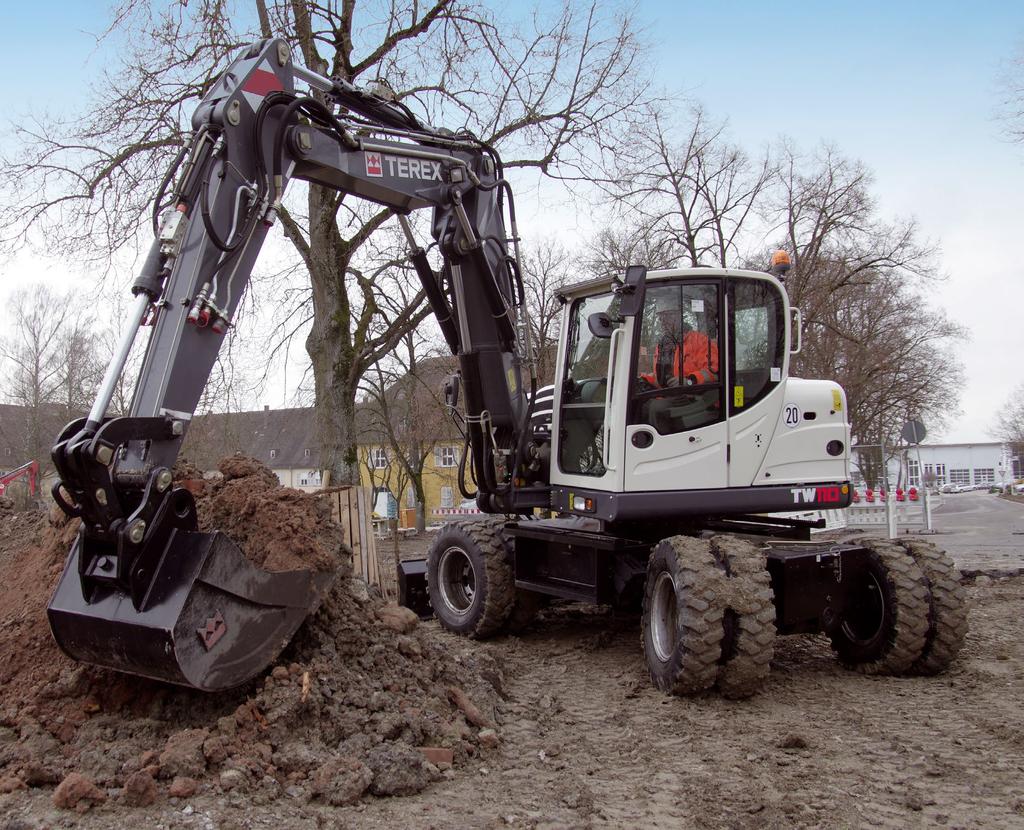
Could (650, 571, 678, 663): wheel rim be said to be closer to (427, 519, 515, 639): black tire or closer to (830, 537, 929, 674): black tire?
(830, 537, 929, 674): black tire

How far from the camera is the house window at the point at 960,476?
88363 mm

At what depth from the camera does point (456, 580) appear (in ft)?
28.1

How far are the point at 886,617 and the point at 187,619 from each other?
176 inches

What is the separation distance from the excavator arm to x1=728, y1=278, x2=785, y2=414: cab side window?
97.3 inches

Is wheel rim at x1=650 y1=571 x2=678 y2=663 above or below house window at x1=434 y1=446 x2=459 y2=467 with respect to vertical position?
below

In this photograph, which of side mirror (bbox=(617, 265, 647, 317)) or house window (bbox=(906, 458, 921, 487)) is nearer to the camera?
side mirror (bbox=(617, 265, 647, 317))

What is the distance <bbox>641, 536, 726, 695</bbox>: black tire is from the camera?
5.59 metres

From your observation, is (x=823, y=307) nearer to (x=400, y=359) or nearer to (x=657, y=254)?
(x=657, y=254)

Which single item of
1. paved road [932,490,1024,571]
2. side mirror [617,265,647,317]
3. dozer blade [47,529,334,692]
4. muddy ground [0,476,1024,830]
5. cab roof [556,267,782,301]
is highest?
cab roof [556,267,782,301]

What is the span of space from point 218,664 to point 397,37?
467 inches

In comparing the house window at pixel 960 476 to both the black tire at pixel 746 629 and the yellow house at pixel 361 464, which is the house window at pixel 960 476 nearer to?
the yellow house at pixel 361 464

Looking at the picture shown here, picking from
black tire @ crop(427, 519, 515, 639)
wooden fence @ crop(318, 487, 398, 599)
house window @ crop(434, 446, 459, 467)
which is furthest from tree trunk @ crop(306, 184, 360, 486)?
house window @ crop(434, 446, 459, 467)

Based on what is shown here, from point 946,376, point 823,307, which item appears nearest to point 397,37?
point 823,307

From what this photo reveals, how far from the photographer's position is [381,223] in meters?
13.8
